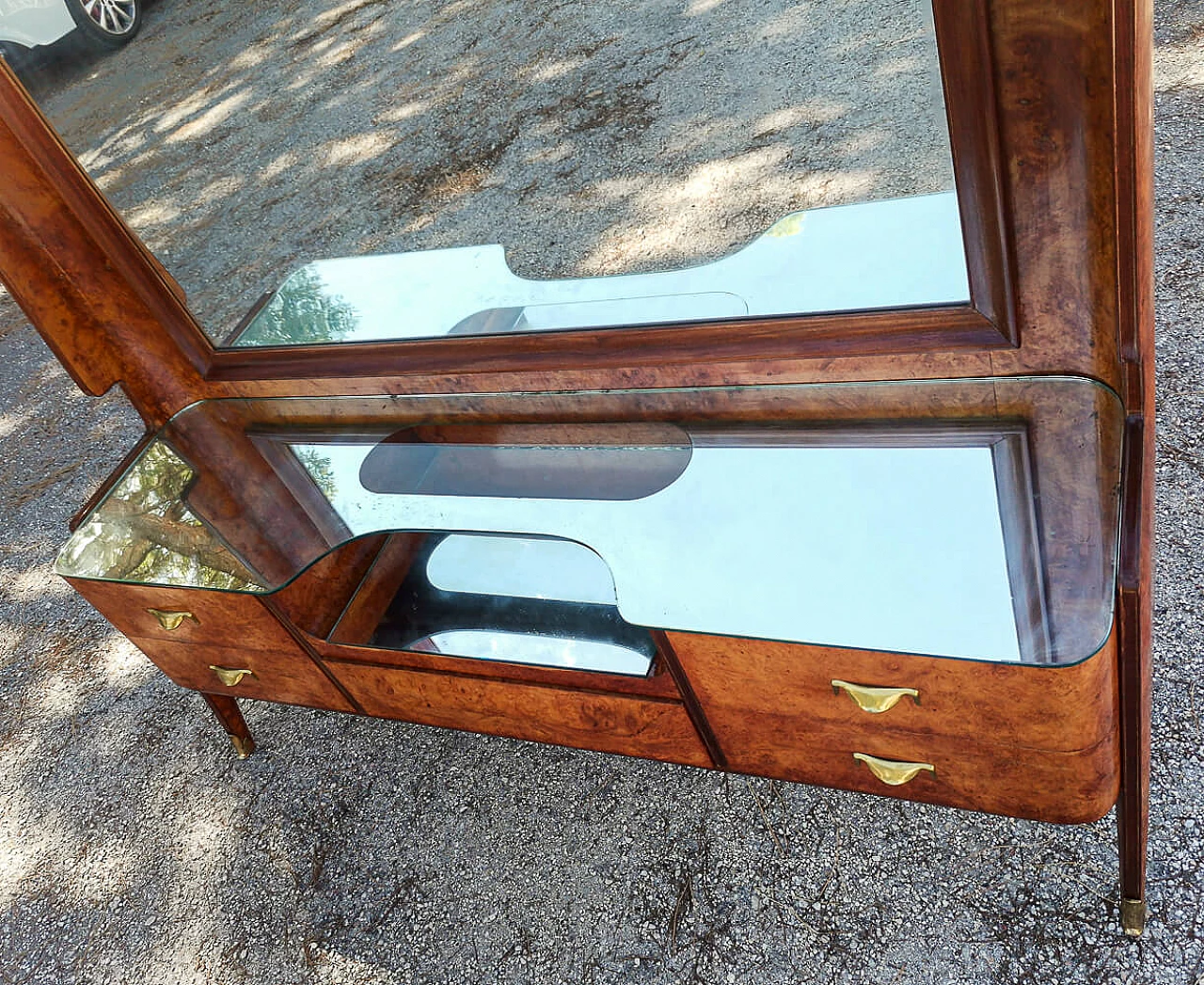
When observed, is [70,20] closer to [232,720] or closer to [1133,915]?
[232,720]

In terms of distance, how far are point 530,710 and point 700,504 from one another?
0.36m

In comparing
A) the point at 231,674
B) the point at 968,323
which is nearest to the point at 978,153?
the point at 968,323

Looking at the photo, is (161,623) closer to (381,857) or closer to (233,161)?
(381,857)

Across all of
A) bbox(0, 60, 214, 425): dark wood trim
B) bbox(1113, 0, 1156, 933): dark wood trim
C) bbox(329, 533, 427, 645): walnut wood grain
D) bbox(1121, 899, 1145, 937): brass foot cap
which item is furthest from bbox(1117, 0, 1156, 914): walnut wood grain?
bbox(0, 60, 214, 425): dark wood trim

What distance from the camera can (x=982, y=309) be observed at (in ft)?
3.45

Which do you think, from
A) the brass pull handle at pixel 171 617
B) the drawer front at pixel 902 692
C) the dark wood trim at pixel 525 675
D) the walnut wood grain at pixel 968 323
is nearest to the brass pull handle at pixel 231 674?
the brass pull handle at pixel 171 617

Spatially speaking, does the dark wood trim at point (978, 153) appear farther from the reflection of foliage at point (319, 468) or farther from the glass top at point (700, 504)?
the reflection of foliage at point (319, 468)

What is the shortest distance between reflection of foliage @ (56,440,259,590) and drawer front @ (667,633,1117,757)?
0.67 m

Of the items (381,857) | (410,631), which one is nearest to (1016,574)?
(410,631)

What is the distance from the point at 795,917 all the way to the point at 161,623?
3.29 ft

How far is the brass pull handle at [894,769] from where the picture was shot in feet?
3.44

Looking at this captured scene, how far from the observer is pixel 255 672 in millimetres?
1469

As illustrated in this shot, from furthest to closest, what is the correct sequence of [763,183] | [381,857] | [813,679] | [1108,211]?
[381,857] < [763,183] < [813,679] < [1108,211]

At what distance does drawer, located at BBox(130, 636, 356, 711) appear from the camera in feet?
4.66
